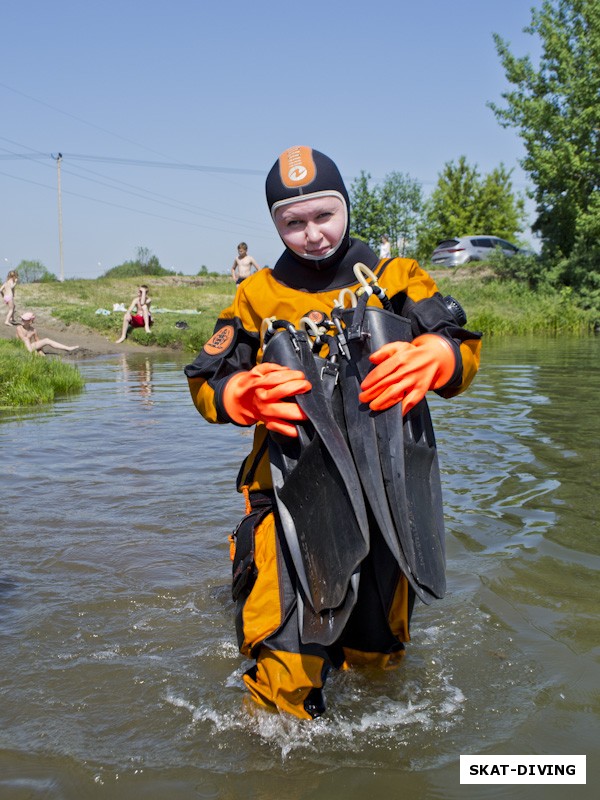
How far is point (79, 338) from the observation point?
80.7 ft

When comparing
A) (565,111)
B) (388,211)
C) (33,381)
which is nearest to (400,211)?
(388,211)

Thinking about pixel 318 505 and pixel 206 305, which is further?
pixel 206 305

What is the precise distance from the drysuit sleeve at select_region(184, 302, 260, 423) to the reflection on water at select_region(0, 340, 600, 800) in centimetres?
118

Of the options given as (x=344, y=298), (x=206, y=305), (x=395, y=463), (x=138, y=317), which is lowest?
(x=395, y=463)

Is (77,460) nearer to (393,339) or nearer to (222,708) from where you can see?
(222,708)

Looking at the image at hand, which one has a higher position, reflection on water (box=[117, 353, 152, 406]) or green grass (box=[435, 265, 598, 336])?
green grass (box=[435, 265, 598, 336])

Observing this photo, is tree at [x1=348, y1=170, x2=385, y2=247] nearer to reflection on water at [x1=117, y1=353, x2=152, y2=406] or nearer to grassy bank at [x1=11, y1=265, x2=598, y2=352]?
grassy bank at [x1=11, y1=265, x2=598, y2=352]

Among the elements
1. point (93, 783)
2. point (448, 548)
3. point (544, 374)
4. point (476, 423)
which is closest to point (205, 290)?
point (544, 374)

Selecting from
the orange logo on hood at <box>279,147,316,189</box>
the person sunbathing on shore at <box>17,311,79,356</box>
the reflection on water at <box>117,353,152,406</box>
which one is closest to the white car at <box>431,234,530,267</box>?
the reflection on water at <box>117,353,152,406</box>

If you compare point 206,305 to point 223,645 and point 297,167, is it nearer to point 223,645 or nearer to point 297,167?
point 223,645

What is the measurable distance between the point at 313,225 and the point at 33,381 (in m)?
10.4

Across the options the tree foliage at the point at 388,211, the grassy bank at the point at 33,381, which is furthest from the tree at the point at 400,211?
the grassy bank at the point at 33,381

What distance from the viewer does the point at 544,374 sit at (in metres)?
14.4

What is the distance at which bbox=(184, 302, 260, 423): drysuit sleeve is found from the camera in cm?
316
